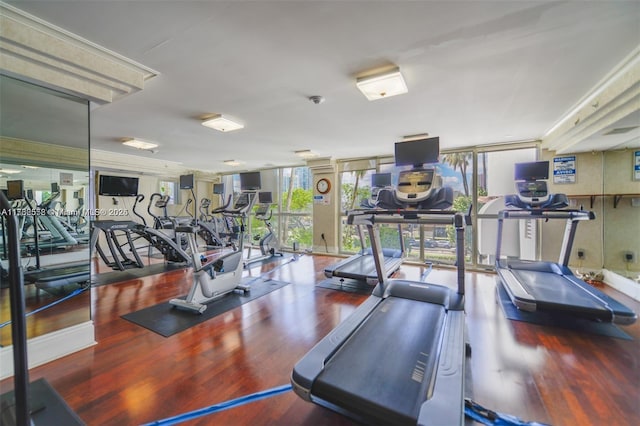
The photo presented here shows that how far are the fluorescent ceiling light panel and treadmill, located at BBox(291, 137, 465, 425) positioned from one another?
498cm

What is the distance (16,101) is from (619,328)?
20.5ft

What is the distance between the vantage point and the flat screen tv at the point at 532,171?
4141 millimetres

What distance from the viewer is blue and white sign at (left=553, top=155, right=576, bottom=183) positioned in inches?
189

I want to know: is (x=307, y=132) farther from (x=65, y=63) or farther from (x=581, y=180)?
(x=581, y=180)

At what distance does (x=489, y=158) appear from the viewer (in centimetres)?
572

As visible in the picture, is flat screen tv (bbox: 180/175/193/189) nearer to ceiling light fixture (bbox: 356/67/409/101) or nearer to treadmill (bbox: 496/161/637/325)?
ceiling light fixture (bbox: 356/67/409/101)

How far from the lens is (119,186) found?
5.23 metres

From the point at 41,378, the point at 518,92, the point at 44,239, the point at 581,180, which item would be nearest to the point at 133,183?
the point at 44,239

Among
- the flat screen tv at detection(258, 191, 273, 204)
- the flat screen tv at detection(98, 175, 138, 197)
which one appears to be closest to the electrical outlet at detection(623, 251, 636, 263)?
the flat screen tv at detection(258, 191, 273, 204)

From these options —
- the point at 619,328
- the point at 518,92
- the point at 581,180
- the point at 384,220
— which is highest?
the point at 518,92

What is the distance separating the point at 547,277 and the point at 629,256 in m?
1.80

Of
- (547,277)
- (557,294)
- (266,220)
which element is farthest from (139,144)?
(547,277)

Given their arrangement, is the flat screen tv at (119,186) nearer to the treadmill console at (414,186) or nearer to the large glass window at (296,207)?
the large glass window at (296,207)

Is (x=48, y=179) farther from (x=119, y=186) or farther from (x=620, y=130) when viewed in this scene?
(x=620, y=130)
